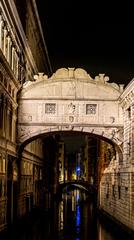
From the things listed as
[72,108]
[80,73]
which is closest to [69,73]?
[80,73]

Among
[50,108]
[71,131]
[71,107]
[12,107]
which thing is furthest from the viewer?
[71,131]

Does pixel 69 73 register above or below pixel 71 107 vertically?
above

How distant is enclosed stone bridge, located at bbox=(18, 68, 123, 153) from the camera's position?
30.1 meters

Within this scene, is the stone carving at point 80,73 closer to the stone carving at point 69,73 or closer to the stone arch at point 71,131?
the stone carving at point 69,73

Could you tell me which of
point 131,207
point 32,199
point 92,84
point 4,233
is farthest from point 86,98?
point 32,199

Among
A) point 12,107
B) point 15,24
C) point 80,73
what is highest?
point 15,24

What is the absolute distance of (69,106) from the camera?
98.5 ft

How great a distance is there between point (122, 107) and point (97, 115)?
1419 mm

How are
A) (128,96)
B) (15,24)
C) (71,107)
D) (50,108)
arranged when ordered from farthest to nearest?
(15,24)
(50,108)
(71,107)
(128,96)

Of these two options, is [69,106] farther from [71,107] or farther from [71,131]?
[71,131]

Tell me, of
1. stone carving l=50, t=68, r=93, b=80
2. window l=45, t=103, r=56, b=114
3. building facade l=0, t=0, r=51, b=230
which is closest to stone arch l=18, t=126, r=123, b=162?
building facade l=0, t=0, r=51, b=230

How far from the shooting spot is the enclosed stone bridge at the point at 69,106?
3008cm

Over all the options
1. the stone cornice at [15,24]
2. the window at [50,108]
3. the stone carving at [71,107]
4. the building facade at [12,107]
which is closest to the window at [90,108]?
the stone carving at [71,107]

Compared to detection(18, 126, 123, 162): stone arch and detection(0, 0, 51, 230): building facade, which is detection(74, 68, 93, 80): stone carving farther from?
detection(0, 0, 51, 230): building facade
